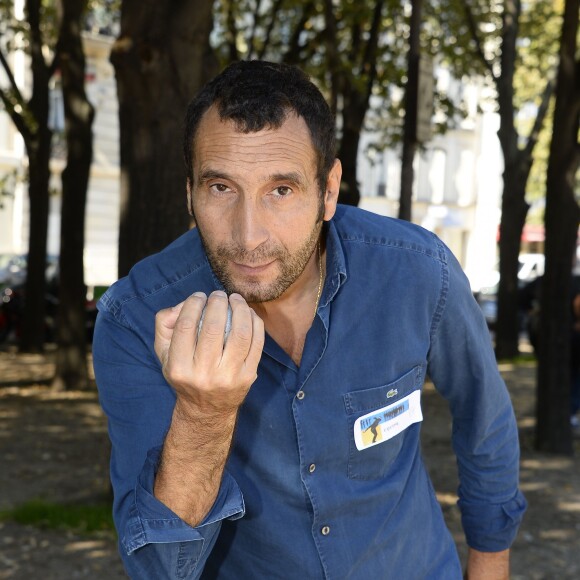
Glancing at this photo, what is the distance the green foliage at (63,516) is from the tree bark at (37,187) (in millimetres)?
8076

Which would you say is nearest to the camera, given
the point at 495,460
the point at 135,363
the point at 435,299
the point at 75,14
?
the point at 135,363

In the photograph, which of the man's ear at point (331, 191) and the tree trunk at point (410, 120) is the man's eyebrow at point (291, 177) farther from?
the tree trunk at point (410, 120)

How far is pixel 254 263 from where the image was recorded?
6.78 feet

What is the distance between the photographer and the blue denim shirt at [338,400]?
6.86 ft

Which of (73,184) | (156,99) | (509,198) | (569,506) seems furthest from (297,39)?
(569,506)

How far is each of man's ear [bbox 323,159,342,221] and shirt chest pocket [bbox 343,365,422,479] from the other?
40 cm

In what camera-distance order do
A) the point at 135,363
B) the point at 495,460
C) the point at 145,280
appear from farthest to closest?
the point at 495,460 → the point at 145,280 → the point at 135,363

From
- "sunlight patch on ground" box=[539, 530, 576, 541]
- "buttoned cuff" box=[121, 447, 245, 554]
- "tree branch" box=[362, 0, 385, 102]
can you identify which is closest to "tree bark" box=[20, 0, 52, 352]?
"tree branch" box=[362, 0, 385, 102]

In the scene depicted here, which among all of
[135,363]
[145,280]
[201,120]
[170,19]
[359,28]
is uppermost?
[359,28]

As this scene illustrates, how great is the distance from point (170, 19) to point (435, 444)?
15.1ft

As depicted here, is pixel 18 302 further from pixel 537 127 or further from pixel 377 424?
pixel 377 424

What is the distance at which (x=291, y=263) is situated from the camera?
2125 mm

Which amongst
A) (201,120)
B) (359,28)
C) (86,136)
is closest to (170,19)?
(201,120)

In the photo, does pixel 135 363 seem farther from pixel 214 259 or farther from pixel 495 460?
pixel 495 460
